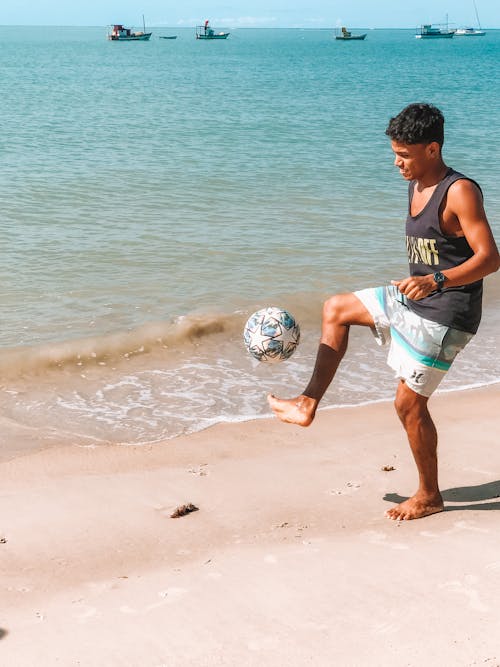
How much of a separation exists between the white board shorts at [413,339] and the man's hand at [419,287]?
21 centimetres

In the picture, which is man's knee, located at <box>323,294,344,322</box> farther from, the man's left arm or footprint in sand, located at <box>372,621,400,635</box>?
footprint in sand, located at <box>372,621,400,635</box>

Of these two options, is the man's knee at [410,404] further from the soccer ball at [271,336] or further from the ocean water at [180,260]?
the ocean water at [180,260]

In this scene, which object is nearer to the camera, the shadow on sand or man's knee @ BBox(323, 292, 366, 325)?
man's knee @ BBox(323, 292, 366, 325)

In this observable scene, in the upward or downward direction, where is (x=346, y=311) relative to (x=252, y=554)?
upward

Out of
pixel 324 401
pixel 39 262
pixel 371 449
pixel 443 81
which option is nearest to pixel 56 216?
pixel 39 262

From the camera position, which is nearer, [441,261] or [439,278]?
[439,278]

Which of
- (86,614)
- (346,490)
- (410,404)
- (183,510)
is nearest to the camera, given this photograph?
(86,614)

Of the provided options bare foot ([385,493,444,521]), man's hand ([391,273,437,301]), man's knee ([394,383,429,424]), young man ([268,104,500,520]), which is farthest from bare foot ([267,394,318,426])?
man's hand ([391,273,437,301])

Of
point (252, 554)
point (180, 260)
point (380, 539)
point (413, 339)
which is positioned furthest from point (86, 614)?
point (180, 260)

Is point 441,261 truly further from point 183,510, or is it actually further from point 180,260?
point 180,260

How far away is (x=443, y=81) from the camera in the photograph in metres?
62.3

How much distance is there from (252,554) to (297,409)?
30.9 inches

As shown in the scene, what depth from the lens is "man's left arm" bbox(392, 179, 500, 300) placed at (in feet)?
14.0

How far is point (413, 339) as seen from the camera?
4.54m
